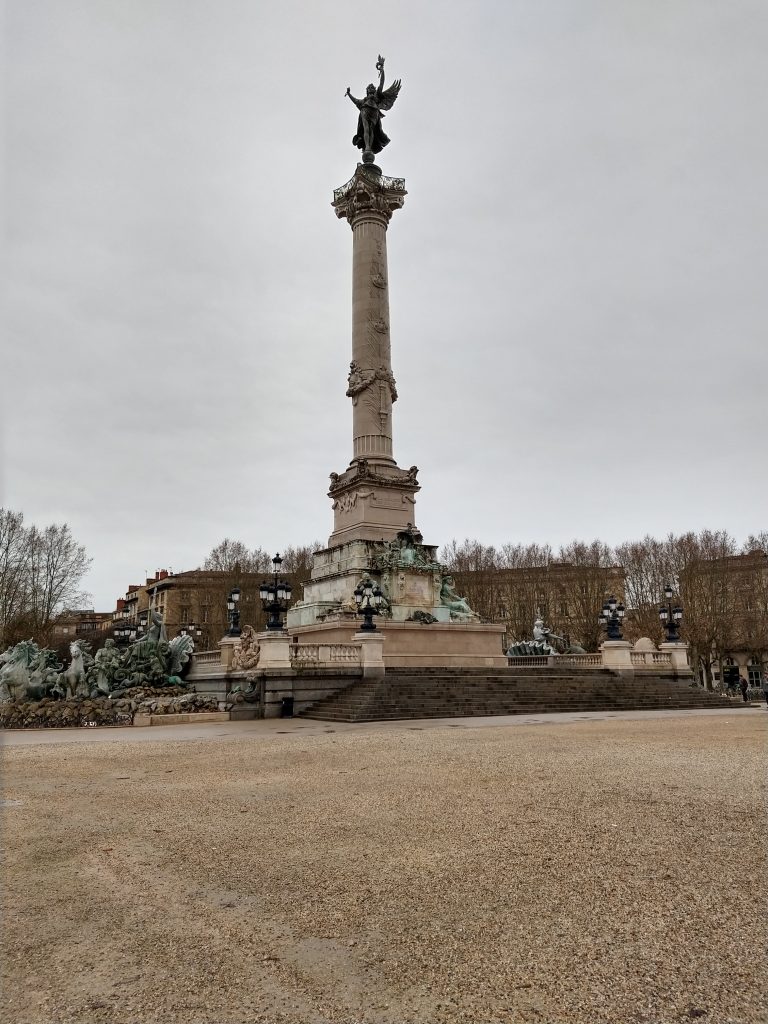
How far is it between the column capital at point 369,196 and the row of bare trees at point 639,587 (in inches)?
1194

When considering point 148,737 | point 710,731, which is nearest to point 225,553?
point 148,737

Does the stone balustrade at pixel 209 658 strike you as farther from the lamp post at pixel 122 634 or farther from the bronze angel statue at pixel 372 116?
the bronze angel statue at pixel 372 116

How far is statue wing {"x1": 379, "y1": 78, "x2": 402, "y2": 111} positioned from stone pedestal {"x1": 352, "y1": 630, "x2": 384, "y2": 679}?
33.8 m

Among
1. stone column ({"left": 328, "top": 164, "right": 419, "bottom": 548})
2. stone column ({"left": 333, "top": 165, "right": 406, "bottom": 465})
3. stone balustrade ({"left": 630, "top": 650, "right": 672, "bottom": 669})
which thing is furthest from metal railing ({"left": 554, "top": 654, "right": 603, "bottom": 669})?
stone column ({"left": 333, "top": 165, "right": 406, "bottom": 465})

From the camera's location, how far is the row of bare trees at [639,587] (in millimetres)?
50719

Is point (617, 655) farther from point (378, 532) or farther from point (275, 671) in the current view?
point (275, 671)

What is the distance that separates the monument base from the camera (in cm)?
2956

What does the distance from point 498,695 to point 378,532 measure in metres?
11.9

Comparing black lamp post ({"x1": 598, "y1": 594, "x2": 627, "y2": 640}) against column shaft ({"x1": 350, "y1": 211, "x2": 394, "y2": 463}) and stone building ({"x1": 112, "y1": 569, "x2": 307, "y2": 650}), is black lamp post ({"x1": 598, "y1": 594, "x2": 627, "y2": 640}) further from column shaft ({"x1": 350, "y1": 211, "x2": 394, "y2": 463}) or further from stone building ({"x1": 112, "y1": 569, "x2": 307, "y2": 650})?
stone building ({"x1": 112, "y1": 569, "x2": 307, "y2": 650})

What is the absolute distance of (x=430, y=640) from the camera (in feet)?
101

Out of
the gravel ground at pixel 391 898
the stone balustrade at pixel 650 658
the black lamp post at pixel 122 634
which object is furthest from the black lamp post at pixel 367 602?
the gravel ground at pixel 391 898

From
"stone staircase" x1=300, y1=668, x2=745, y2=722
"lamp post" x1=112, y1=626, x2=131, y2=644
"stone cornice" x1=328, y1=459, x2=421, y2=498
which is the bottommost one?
"stone staircase" x1=300, y1=668, x2=745, y2=722

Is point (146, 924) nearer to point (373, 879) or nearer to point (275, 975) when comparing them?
point (275, 975)

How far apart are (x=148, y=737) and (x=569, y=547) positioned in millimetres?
52962
